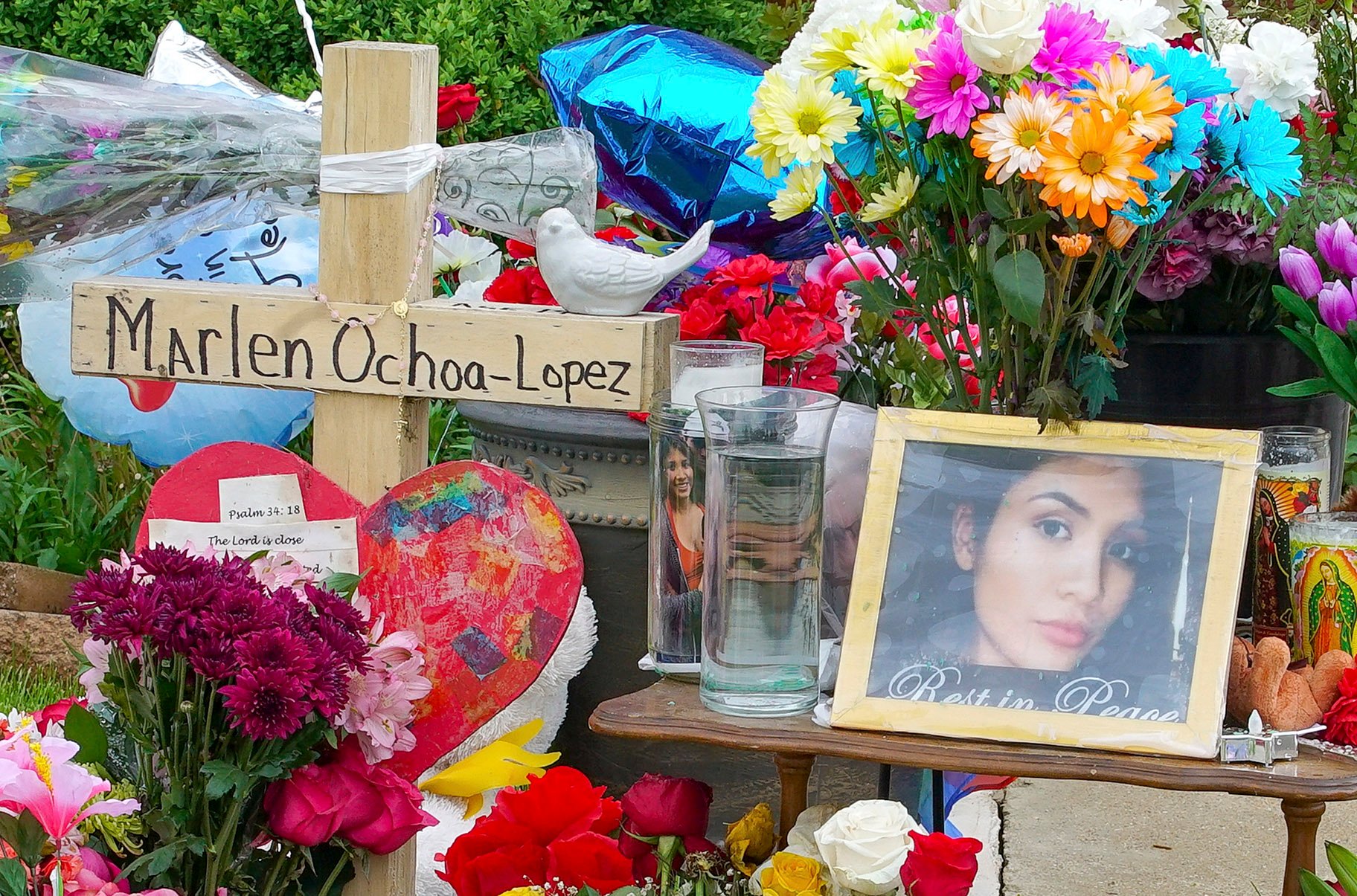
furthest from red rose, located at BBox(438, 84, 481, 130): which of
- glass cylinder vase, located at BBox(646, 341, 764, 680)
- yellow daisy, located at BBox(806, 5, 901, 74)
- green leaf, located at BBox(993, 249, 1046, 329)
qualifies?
green leaf, located at BBox(993, 249, 1046, 329)

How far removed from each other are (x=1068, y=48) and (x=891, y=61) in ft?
0.51

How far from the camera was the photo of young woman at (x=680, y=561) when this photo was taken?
1.55m

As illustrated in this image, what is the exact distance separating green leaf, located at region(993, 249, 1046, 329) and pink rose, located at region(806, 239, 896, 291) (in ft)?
1.66

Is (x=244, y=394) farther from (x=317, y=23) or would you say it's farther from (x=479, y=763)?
(x=317, y=23)

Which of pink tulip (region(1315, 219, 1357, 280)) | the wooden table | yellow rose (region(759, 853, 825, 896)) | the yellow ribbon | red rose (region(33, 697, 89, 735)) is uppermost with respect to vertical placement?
pink tulip (region(1315, 219, 1357, 280))

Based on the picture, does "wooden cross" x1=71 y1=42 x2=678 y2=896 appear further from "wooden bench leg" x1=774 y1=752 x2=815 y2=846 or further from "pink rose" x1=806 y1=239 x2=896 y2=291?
"wooden bench leg" x1=774 y1=752 x2=815 y2=846

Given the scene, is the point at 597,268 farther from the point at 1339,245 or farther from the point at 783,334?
the point at 1339,245

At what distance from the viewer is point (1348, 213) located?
152 cm

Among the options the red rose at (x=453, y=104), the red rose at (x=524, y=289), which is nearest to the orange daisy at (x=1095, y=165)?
the red rose at (x=524, y=289)

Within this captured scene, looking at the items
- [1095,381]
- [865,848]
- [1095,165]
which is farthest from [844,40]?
[865,848]

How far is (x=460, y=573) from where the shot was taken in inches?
67.2

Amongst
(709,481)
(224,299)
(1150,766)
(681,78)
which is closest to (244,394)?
(224,299)

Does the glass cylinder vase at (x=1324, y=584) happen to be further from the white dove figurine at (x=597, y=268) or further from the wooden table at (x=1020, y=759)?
the white dove figurine at (x=597, y=268)

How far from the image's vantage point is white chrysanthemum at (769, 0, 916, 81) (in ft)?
4.71
